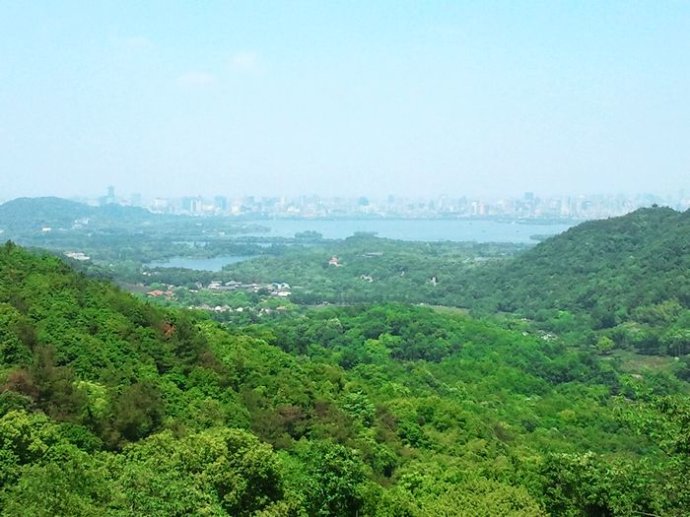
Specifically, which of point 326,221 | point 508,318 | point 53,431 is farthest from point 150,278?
point 326,221

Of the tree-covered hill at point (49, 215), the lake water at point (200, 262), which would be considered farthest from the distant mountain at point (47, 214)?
Answer: the lake water at point (200, 262)

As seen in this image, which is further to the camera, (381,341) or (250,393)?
(381,341)

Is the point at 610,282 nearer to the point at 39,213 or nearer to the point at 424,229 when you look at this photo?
the point at 424,229

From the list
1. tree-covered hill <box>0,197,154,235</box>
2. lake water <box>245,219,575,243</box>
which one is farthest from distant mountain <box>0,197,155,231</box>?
lake water <box>245,219,575,243</box>

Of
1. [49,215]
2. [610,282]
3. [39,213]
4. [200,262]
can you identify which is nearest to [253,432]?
[610,282]

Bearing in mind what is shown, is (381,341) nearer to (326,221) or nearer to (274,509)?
(274,509)

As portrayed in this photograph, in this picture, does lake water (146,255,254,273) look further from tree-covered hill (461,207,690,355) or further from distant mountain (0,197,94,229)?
distant mountain (0,197,94,229)

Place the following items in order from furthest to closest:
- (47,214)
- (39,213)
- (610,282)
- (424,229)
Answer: (424,229) < (47,214) < (39,213) < (610,282)
